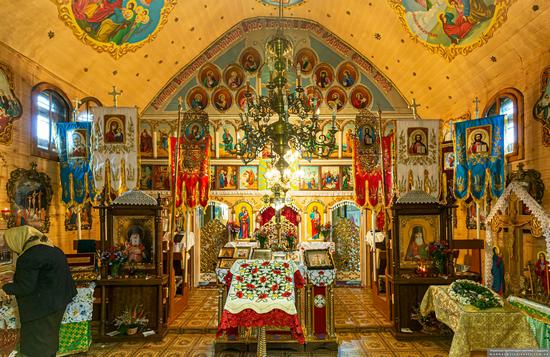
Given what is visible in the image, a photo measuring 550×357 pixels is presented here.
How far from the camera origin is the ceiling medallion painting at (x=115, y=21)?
8273mm

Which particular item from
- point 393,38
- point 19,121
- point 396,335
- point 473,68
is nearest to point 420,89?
point 393,38

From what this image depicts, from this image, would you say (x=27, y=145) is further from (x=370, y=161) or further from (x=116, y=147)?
(x=370, y=161)

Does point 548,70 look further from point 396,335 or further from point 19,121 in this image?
point 19,121

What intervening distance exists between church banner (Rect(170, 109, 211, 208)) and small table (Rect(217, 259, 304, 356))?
15.3ft

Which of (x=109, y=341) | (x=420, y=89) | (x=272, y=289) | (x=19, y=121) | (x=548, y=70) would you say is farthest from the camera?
(x=420, y=89)

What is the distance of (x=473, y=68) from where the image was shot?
32.3ft

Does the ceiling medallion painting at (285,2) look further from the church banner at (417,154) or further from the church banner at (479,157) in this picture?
the church banner at (479,157)

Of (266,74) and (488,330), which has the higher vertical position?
(266,74)

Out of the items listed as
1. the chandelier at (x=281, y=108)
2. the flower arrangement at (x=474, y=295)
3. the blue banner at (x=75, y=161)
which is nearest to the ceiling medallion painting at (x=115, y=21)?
the blue banner at (x=75, y=161)

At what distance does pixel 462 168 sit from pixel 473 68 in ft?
9.87

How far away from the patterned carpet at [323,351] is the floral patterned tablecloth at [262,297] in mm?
1902

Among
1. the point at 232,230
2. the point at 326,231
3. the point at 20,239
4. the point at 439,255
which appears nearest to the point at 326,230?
the point at 326,231

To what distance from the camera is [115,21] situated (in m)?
9.23

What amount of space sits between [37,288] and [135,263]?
10.5 feet
